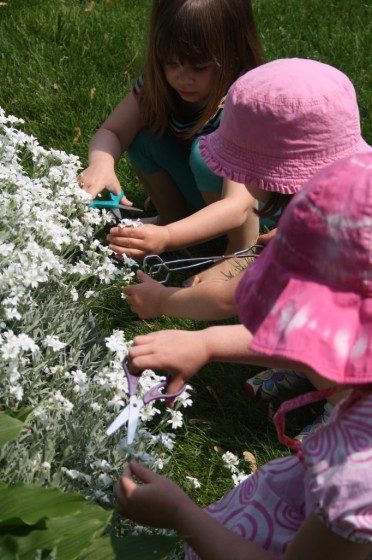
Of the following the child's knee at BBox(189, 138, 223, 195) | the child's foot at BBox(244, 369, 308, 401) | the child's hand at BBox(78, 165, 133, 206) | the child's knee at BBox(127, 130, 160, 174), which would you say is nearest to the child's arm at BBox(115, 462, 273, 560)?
the child's foot at BBox(244, 369, 308, 401)

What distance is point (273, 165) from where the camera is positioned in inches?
92.0

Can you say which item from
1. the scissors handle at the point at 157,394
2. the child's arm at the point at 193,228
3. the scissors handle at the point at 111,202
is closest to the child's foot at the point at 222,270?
the child's arm at the point at 193,228

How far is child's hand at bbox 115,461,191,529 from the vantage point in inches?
69.3

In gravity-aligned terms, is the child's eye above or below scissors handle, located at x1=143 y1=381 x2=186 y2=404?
above

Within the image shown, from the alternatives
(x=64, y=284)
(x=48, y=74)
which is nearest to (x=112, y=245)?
(x=64, y=284)

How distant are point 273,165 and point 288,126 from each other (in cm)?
12

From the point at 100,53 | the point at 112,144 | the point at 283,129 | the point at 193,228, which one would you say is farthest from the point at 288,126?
the point at 100,53

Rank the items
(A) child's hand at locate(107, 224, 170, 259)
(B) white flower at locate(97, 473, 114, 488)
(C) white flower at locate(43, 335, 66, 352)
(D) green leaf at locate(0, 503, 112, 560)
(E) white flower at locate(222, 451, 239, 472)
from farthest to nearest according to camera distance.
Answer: (A) child's hand at locate(107, 224, 170, 259)
(E) white flower at locate(222, 451, 239, 472)
(C) white flower at locate(43, 335, 66, 352)
(B) white flower at locate(97, 473, 114, 488)
(D) green leaf at locate(0, 503, 112, 560)

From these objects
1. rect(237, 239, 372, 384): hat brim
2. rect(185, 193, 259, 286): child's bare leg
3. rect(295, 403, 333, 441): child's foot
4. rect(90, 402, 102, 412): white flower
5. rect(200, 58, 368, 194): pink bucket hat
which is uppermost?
rect(237, 239, 372, 384): hat brim

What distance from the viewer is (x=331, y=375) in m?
1.29

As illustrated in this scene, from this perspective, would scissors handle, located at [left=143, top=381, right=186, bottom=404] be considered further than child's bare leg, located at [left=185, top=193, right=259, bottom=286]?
No

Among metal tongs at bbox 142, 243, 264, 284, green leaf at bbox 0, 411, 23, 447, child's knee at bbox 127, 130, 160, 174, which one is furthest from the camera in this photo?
child's knee at bbox 127, 130, 160, 174

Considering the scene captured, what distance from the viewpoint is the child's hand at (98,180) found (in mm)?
3229

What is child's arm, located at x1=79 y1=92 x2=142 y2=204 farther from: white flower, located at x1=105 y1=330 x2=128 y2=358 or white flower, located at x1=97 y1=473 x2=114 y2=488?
white flower, located at x1=97 y1=473 x2=114 y2=488
